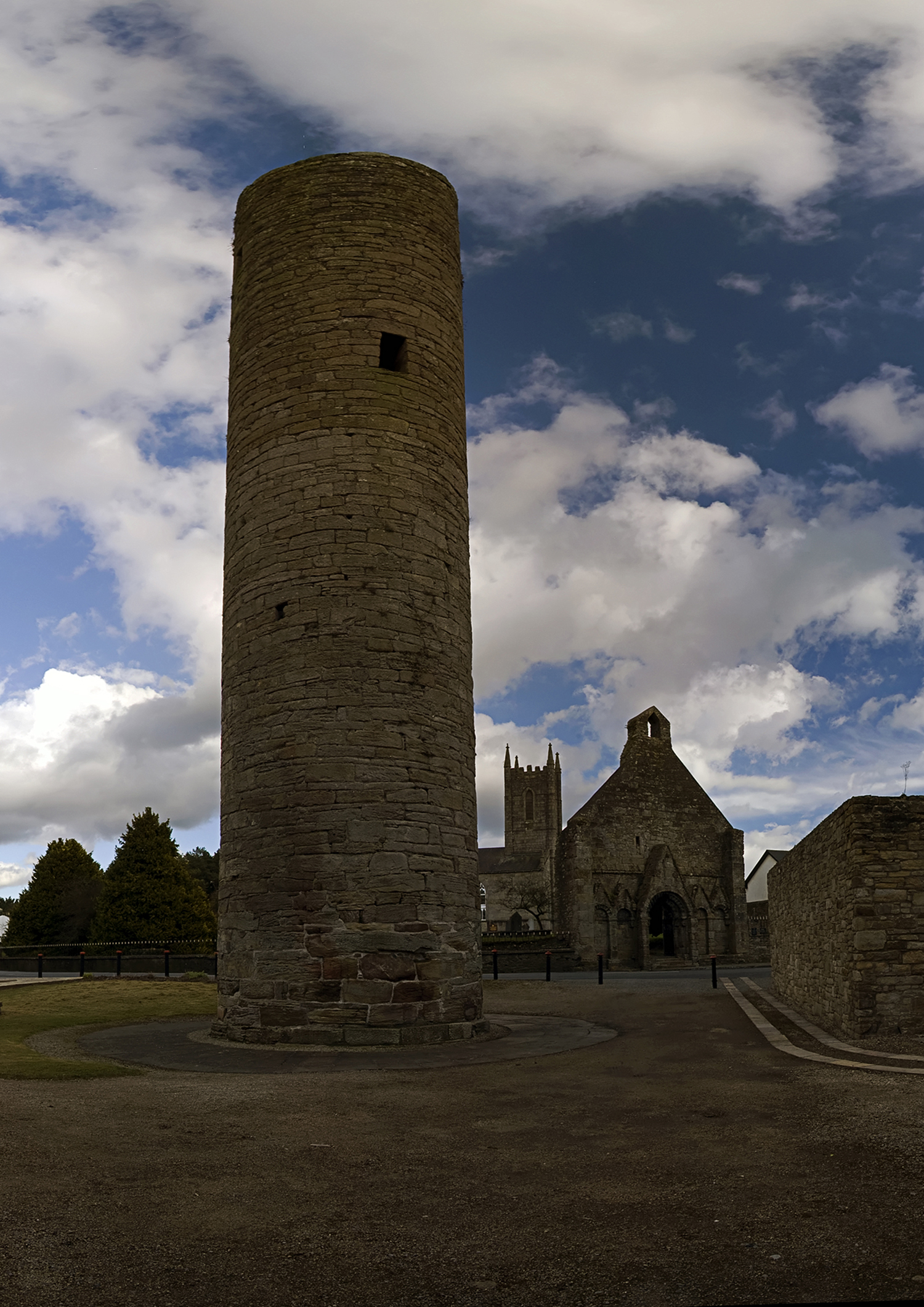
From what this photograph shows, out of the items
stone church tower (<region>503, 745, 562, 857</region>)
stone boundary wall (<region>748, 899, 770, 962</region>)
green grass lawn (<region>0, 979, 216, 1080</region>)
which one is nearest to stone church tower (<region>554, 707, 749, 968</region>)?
stone boundary wall (<region>748, 899, 770, 962</region>)

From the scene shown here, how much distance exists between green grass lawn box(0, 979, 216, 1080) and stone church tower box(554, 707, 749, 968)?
18.9 m

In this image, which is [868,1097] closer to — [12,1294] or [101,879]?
[12,1294]

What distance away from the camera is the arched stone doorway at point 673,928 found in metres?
36.9

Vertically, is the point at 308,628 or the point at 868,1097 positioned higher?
the point at 308,628

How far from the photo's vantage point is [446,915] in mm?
11656

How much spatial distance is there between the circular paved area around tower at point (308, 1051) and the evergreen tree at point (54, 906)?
→ 78.5 feet

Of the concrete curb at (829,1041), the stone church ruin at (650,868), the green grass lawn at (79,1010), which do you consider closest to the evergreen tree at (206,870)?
the stone church ruin at (650,868)

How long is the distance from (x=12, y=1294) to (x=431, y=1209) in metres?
1.86

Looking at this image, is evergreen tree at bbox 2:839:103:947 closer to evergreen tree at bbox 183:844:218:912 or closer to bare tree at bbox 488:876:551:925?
evergreen tree at bbox 183:844:218:912

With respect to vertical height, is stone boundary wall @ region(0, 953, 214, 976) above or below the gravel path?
below

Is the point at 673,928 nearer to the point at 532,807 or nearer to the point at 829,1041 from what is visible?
the point at 829,1041

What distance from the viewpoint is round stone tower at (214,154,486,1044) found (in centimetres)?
1120

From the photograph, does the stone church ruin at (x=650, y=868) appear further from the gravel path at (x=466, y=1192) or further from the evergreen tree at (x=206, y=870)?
the gravel path at (x=466, y=1192)

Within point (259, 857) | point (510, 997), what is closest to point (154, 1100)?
point (259, 857)
